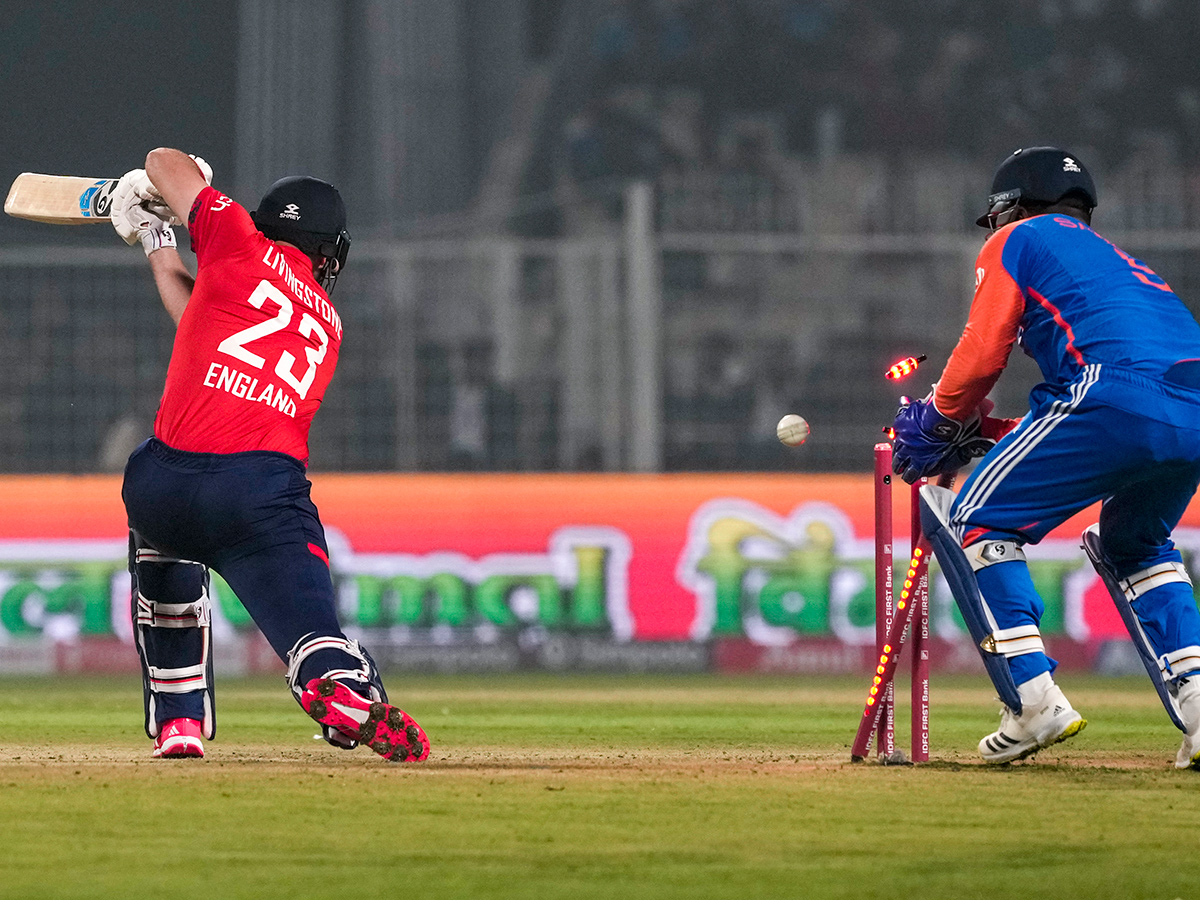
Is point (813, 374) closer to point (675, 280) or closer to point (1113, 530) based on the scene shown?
point (675, 280)

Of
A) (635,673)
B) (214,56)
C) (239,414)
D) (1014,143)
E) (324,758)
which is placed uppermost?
(214,56)

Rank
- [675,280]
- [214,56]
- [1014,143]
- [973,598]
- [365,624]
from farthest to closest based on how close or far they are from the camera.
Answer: [214,56] → [1014,143] → [675,280] → [365,624] → [973,598]

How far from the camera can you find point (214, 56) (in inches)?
957

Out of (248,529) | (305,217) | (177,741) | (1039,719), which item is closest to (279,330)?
(305,217)

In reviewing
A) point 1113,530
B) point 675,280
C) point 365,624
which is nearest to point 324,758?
point 1113,530

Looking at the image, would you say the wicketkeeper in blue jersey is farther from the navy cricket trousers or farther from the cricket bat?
the cricket bat

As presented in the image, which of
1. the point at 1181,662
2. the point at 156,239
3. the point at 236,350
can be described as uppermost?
the point at 156,239

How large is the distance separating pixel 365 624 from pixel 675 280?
3985 millimetres

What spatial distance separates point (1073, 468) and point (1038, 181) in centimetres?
98

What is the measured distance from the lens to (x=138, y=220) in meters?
5.91

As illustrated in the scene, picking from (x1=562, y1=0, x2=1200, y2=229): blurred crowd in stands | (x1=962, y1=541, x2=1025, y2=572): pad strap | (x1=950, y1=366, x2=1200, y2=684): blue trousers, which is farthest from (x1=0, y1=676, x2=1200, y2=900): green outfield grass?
(x1=562, y1=0, x2=1200, y2=229): blurred crowd in stands

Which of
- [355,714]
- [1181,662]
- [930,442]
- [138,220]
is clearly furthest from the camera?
[138,220]

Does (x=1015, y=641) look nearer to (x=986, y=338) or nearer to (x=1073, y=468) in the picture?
(x=1073, y=468)

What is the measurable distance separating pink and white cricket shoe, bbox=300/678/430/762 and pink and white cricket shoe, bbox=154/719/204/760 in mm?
724
